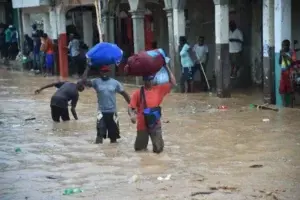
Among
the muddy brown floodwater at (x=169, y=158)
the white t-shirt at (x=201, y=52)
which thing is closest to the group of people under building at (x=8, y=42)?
the white t-shirt at (x=201, y=52)

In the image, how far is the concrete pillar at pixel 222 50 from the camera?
615 inches

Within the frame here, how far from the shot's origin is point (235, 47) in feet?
58.0

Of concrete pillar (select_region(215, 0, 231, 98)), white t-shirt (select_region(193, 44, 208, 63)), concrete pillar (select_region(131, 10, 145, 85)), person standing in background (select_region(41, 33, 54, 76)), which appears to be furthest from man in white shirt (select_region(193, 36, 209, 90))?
person standing in background (select_region(41, 33, 54, 76))

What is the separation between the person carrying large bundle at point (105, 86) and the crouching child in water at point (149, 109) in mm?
532

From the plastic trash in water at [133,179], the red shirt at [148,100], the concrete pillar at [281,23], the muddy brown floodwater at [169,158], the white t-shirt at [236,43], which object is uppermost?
the concrete pillar at [281,23]

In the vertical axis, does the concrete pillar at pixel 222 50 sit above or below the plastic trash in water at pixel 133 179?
above

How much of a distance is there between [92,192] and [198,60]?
11277mm

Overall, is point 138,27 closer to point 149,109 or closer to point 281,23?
point 281,23

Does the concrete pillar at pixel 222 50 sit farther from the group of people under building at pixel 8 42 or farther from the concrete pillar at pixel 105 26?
the group of people under building at pixel 8 42

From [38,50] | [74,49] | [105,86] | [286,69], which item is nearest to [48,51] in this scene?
[38,50]

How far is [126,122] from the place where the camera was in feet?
40.8

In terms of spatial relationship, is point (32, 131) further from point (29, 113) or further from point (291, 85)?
point (291, 85)

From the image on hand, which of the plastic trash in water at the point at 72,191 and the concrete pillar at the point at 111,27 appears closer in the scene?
the plastic trash in water at the point at 72,191

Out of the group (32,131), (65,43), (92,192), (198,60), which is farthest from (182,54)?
(92,192)
